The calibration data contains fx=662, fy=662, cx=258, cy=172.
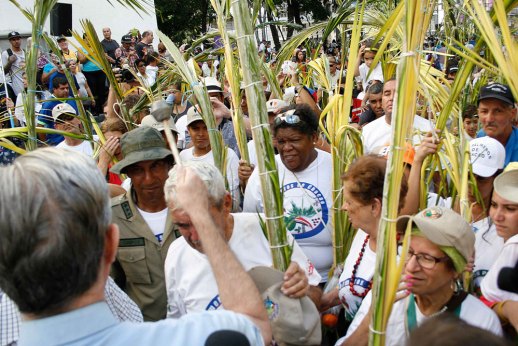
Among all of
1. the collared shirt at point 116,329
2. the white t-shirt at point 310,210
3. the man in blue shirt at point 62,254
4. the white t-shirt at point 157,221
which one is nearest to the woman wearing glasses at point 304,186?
the white t-shirt at point 310,210

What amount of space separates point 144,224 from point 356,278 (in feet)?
3.48

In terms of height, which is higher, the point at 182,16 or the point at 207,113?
the point at 207,113

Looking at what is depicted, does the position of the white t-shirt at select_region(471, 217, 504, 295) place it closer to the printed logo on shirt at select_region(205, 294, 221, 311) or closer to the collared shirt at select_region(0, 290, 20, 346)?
the printed logo on shirt at select_region(205, 294, 221, 311)

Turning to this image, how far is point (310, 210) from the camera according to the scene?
3707mm

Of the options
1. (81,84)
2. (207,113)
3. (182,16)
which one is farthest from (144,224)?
(182,16)

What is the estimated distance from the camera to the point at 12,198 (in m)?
1.32

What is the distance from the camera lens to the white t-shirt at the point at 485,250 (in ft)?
9.74

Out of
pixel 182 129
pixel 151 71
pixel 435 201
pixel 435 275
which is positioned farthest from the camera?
pixel 151 71

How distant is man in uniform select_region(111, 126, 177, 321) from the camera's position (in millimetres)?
3172

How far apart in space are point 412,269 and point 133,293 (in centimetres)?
142

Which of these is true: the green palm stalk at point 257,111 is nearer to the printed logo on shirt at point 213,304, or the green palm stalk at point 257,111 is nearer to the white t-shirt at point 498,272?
the printed logo on shirt at point 213,304

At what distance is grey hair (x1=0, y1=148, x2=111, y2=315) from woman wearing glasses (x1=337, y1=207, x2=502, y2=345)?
136 centimetres

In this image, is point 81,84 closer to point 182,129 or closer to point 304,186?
point 182,129

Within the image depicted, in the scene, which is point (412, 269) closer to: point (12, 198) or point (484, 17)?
point (484, 17)
